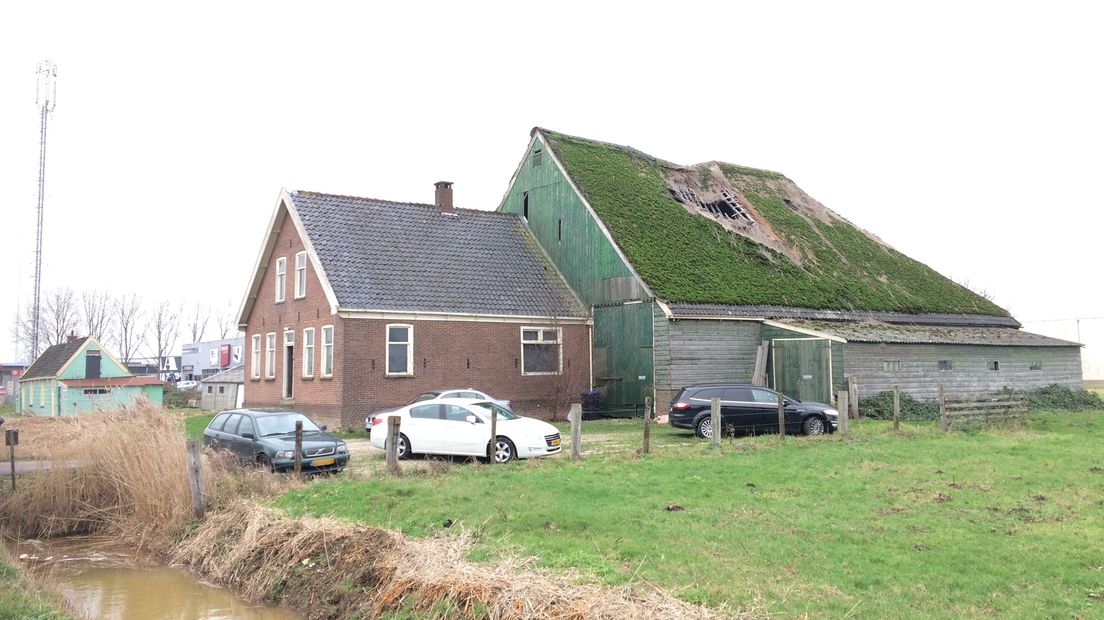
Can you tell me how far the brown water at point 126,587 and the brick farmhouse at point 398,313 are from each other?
1125cm

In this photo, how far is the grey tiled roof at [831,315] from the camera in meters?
Answer: 28.0

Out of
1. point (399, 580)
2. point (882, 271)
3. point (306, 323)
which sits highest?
point (882, 271)

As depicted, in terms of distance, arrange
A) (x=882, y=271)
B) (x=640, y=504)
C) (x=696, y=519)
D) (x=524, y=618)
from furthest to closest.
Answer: (x=882, y=271)
(x=640, y=504)
(x=696, y=519)
(x=524, y=618)

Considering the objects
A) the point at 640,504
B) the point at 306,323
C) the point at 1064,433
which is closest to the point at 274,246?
the point at 306,323

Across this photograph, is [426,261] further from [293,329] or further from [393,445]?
[393,445]

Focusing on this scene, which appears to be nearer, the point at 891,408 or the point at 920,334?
the point at 891,408

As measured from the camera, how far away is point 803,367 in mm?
27219

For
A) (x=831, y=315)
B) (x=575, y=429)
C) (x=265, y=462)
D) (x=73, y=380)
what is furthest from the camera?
(x=73, y=380)

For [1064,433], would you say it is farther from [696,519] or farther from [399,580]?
[399,580]

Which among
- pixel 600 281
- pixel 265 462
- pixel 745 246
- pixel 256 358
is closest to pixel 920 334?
pixel 745 246

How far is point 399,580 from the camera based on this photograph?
9414 mm

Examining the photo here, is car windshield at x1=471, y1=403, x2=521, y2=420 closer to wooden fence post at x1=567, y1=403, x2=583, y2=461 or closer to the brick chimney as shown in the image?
wooden fence post at x1=567, y1=403, x2=583, y2=461

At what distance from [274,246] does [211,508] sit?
61.4 ft

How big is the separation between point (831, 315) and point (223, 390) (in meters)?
30.7
